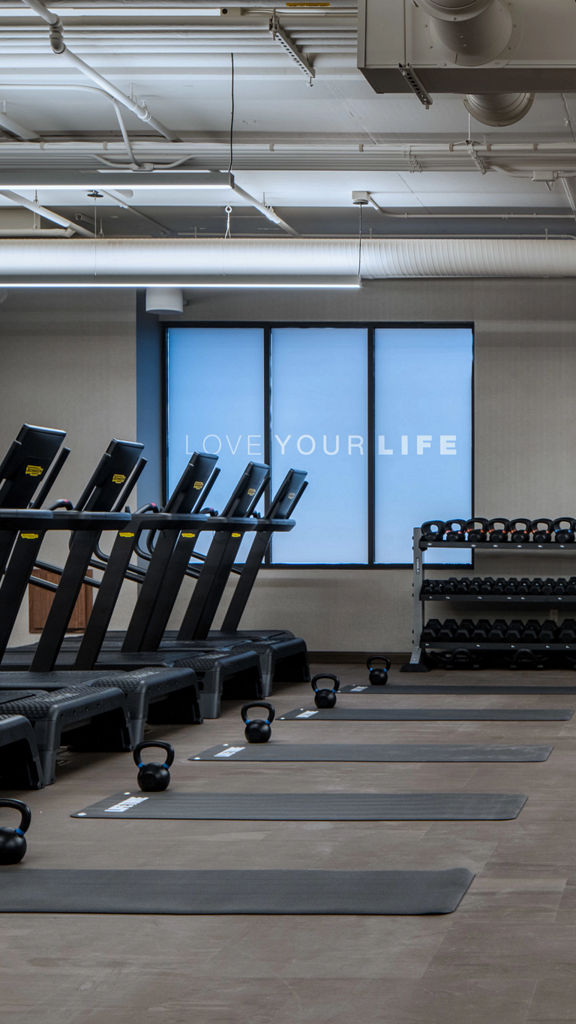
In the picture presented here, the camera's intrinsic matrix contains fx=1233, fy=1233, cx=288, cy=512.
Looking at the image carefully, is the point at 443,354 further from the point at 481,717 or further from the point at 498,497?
the point at 481,717

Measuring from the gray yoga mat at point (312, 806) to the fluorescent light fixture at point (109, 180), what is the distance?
3.91 metres

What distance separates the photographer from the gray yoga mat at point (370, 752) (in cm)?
631

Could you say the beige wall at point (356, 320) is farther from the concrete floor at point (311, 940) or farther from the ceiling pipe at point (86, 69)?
the concrete floor at point (311, 940)

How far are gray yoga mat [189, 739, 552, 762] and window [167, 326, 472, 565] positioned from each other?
532 cm

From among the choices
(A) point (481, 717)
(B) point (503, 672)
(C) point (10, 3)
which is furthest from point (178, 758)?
(B) point (503, 672)

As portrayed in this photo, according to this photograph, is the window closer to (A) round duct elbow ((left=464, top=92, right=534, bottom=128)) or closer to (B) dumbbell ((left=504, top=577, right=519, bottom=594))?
(B) dumbbell ((left=504, top=577, right=519, bottom=594))

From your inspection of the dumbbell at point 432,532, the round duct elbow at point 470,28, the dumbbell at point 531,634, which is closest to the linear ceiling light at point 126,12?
the round duct elbow at point 470,28

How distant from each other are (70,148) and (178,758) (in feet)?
14.7

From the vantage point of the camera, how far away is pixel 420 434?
472 inches

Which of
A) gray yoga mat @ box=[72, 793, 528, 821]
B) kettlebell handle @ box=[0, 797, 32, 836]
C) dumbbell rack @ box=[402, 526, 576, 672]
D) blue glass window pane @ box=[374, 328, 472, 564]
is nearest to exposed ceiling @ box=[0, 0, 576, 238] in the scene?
blue glass window pane @ box=[374, 328, 472, 564]

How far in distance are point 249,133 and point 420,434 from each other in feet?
13.1

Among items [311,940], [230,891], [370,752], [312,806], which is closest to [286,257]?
[370,752]

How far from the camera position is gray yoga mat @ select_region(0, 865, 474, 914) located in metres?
3.63

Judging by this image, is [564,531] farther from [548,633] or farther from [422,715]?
[422,715]
